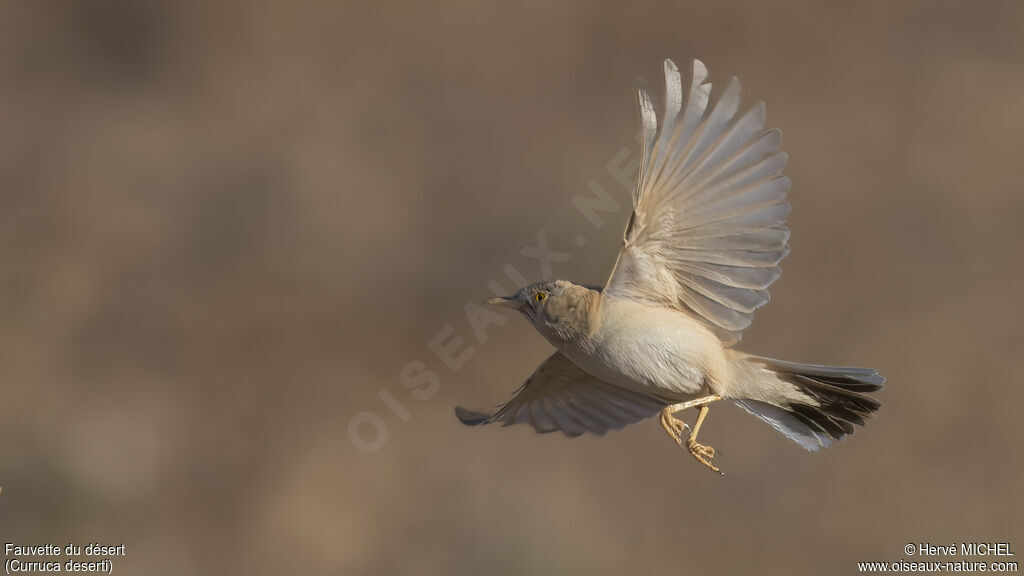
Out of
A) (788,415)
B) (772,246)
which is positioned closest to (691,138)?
(772,246)

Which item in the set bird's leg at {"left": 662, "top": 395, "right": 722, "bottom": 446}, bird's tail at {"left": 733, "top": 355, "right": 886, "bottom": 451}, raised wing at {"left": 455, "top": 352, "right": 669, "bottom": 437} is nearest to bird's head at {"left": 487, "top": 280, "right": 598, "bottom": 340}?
bird's leg at {"left": 662, "top": 395, "right": 722, "bottom": 446}

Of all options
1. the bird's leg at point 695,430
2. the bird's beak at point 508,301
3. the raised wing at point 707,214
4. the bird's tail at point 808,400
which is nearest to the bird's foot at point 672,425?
the bird's leg at point 695,430

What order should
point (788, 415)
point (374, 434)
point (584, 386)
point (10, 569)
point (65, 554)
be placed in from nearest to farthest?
point (788, 415) → point (584, 386) → point (10, 569) → point (65, 554) → point (374, 434)

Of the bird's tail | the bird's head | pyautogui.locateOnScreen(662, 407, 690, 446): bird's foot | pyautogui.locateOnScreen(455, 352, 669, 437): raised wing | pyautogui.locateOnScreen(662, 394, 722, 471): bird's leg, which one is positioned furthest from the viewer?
pyautogui.locateOnScreen(455, 352, 669, 437): raised wing

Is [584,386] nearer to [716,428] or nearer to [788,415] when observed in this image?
[788,415]

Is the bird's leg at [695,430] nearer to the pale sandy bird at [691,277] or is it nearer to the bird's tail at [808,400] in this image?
the pale sandy bird at [691,277]

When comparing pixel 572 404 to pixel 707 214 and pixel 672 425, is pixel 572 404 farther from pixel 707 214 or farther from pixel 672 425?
pixel 707 214

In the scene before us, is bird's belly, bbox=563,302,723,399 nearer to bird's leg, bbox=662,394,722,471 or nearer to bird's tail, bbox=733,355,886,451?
bird's leg, bbox=662,394,722,471
